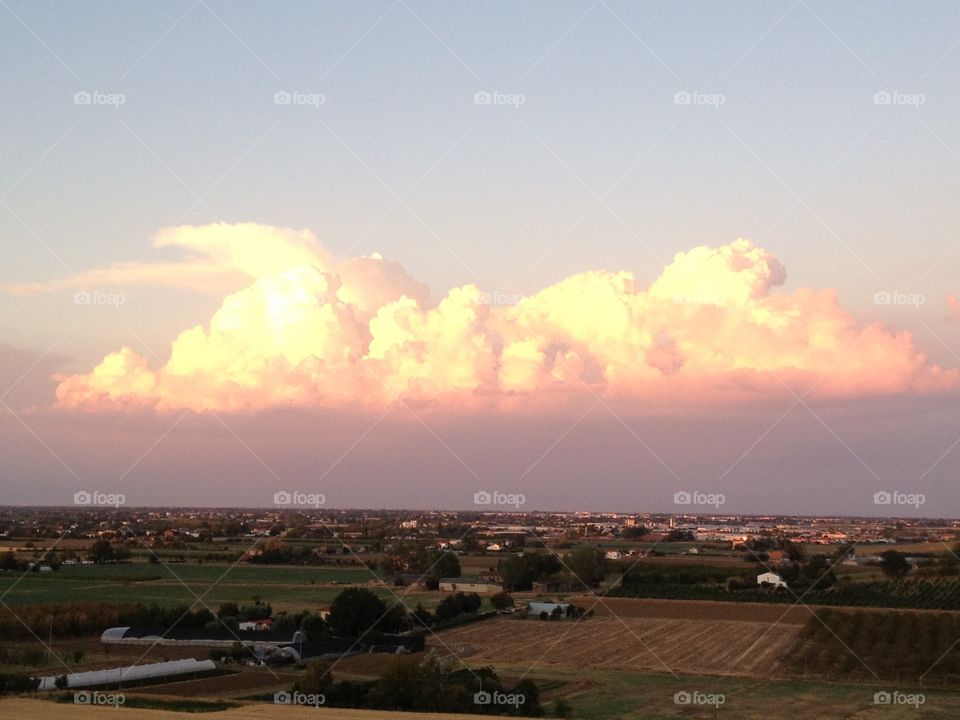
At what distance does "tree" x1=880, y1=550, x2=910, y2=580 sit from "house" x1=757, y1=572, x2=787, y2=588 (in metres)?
10.1

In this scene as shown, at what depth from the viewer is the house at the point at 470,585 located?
2544 inches

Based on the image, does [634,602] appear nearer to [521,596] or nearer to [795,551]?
[521,596]

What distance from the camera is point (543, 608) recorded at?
55031 millimetres

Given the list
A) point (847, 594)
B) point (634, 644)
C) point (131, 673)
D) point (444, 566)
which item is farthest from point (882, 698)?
point (444, 566)

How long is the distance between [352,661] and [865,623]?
68.8 ft

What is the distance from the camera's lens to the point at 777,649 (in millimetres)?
42500

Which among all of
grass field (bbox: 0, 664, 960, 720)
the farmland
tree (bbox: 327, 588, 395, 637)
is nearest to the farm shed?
grass field (bbox: 0, 664, 960, 720)

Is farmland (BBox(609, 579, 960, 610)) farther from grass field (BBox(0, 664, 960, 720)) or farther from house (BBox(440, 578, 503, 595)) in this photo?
grass field (BBox(0, 664, 960, 720))

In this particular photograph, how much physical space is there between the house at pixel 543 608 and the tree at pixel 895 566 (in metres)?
29.9

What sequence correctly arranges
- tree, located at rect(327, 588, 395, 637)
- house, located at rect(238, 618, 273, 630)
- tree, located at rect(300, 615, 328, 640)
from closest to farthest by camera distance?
1. tree, located at rect(300, 615, 328, 640)
2. tree, located at rect(327, 588, 395, 637)
3. house, located at rect(238, 618, 273, 630)

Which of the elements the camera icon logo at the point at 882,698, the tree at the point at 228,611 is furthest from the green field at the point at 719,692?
the tree at the point at 228,611

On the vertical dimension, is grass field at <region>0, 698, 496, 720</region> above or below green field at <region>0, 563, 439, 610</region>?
below

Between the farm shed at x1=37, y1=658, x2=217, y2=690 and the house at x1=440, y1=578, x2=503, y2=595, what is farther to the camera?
the house at x1=440, y1=578, x2=503, y2=595

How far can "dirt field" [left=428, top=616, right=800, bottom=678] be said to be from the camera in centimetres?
3856
